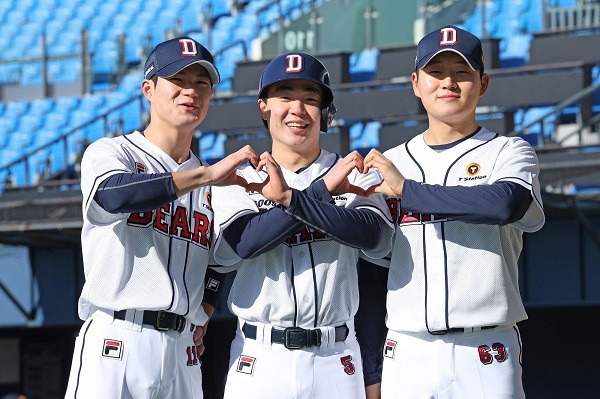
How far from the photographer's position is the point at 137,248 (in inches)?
163

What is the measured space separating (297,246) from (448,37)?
94cm

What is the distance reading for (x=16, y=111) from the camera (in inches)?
574

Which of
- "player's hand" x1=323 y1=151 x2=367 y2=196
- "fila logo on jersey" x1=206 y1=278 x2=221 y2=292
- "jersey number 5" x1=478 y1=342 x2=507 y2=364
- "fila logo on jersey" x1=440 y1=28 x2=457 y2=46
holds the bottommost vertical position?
"jersey number 5" x1=478 y1=342 x2=507 y2=364

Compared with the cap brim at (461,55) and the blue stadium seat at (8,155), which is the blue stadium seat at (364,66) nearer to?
the blue stadium seat at (8,155)

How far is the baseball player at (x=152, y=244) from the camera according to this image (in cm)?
394

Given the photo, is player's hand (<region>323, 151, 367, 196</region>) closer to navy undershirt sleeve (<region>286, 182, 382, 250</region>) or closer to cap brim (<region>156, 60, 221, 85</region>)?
navy undershirt sleeve (<region>286, 182, 382, 250</region>)

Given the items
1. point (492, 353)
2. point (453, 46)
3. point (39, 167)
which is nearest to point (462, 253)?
point (492, 353)

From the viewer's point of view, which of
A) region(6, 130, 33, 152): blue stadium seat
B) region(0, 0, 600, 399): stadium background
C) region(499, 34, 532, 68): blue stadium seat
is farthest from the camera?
region(6, 130, 33, 152): blue stadium seat

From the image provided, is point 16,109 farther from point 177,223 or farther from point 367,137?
point 177,223

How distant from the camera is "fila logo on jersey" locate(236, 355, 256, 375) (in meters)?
4.04

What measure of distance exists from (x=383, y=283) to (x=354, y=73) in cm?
708

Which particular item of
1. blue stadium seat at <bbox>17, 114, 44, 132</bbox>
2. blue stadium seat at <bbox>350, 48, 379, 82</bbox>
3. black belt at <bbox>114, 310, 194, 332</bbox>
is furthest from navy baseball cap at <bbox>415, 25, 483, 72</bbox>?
blue stadium seat at <bbox>17, 114, 44, 132</bbox>

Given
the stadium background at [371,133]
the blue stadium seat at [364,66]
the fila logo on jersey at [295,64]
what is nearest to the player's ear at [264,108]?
the fila logo on jersey at [295,64]

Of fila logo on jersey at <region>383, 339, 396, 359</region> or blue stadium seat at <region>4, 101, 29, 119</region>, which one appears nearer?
fila logo on jersey at <region>383, 339, 396, 359</region>
